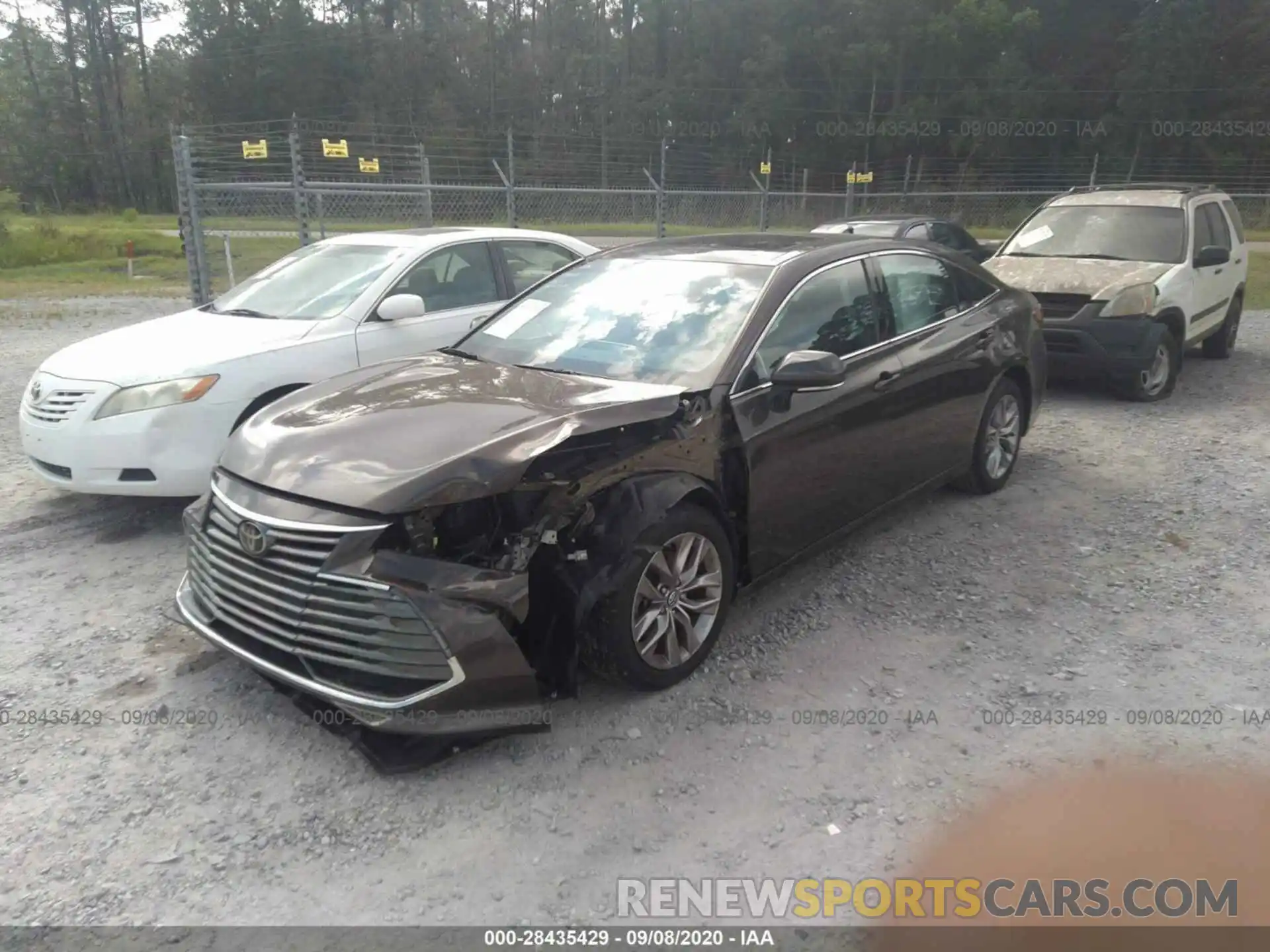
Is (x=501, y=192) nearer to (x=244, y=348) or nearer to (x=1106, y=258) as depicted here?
(x=1106, y=258)

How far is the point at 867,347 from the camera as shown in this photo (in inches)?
184

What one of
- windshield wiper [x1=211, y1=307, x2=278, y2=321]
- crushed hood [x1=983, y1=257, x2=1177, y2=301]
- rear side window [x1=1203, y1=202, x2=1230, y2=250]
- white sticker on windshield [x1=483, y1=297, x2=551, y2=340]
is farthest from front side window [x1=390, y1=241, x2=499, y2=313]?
rear side window [x1=1203, y1=202, x2=1230, y2=250]

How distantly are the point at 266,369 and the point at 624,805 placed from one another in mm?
3554

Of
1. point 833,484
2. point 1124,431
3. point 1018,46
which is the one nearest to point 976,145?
point 1018,46

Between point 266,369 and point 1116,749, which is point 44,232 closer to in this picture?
point 266,369

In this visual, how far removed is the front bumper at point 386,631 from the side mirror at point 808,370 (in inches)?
57.6

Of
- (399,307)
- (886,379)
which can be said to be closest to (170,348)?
(399,307)

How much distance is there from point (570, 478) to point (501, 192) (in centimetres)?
1215

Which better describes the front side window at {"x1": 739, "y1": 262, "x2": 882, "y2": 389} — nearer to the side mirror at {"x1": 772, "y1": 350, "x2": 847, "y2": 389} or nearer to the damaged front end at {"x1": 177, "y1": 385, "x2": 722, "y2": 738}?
the side mirror at {"x1": 772, "y1": 350, "x2": 847, "y2": 389}

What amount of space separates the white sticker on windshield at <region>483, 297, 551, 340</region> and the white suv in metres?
5.23

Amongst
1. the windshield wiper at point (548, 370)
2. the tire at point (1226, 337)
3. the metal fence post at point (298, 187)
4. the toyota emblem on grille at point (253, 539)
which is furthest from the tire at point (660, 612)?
the metal fence post at point (298, 187)

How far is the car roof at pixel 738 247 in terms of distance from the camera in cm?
464

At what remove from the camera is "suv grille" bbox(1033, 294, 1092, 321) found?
8.14m

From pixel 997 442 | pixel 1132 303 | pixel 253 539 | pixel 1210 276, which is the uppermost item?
pixel 1210 276
